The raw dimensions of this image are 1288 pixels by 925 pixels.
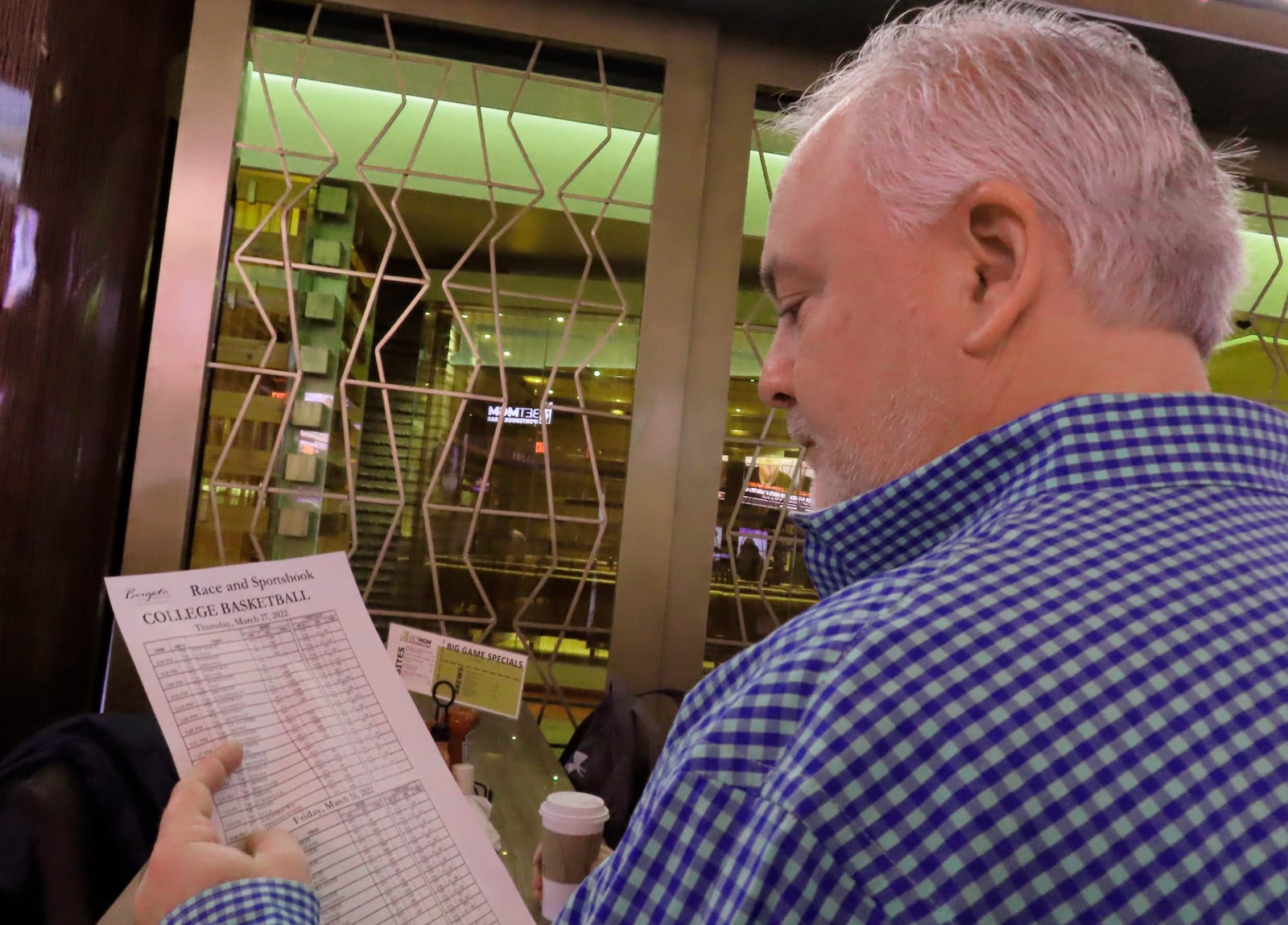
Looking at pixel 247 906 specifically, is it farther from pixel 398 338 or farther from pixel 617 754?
pixel 398 338

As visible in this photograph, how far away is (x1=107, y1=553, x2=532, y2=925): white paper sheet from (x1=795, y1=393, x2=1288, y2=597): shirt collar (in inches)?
18.9

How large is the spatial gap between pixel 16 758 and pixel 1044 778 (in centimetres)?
134

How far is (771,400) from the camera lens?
33.2 inches

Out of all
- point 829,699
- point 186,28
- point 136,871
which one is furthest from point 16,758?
point 186,28

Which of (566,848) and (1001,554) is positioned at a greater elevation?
(1001,554)

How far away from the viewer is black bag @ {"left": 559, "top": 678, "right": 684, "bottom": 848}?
180 centimetres

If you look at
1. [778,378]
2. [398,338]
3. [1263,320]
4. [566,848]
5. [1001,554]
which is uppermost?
[1263,320]

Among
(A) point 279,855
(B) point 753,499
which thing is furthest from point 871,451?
(B) point 753,499

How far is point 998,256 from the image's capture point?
609 mm

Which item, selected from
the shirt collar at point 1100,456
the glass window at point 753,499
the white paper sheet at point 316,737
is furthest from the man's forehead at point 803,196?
the glass window at point 753,499

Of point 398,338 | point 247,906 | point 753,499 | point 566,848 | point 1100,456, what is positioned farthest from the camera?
point 753,499

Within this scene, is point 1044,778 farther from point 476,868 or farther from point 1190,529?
point 476,868

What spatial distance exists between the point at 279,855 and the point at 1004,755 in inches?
20.6

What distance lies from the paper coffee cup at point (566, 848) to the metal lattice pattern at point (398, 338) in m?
1.47
